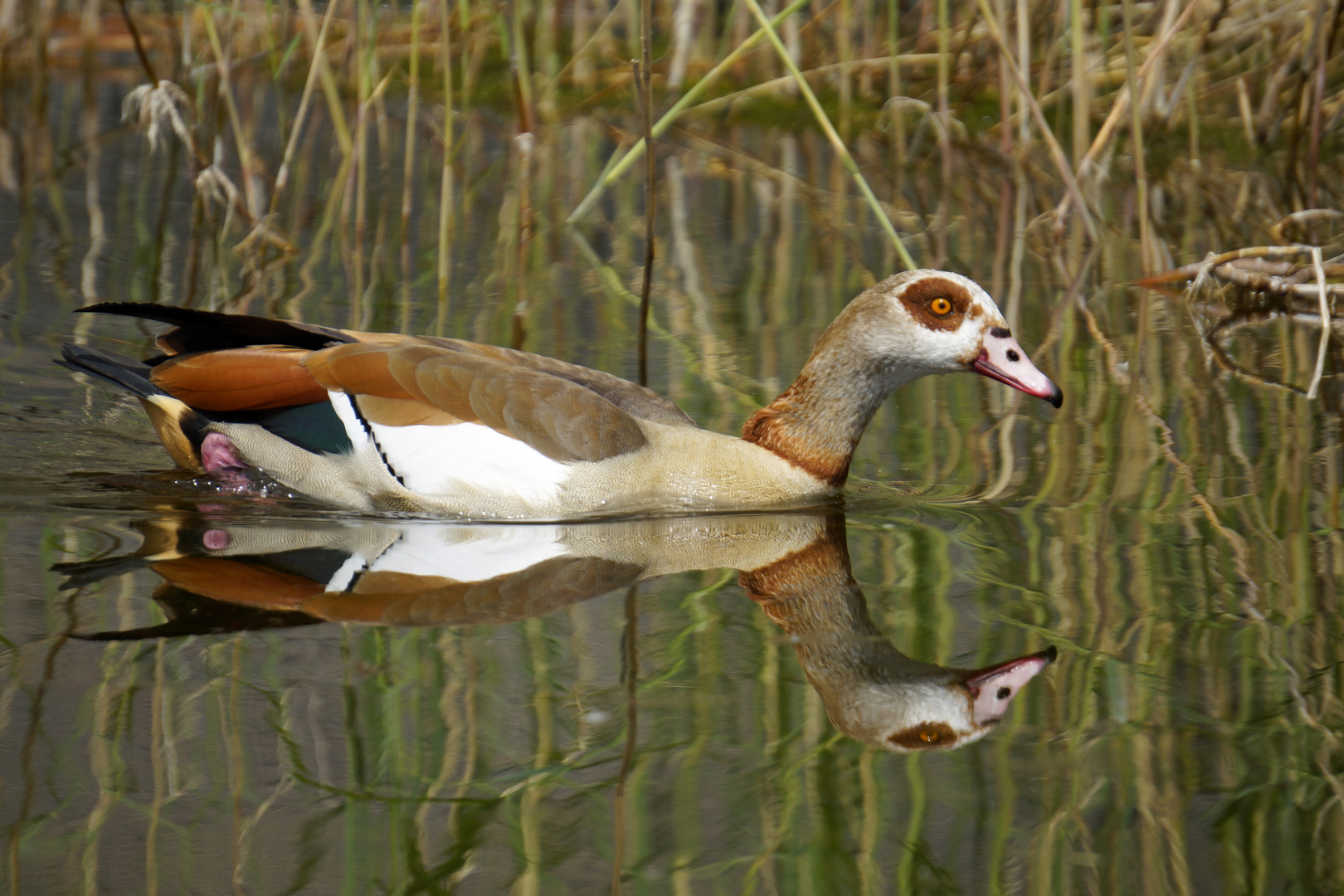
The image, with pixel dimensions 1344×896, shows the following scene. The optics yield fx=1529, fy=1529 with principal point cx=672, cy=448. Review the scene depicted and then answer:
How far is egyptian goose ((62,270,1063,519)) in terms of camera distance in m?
4.72

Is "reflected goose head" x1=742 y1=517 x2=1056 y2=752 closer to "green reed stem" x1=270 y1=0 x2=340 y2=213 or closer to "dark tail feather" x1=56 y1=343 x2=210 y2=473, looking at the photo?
"dark tail feather" x1=56 y1=343 x2=210 y2=473

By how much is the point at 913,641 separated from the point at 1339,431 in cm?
267

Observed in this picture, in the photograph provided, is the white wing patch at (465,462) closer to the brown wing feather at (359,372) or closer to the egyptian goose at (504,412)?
the egyptian goose at (504,412)

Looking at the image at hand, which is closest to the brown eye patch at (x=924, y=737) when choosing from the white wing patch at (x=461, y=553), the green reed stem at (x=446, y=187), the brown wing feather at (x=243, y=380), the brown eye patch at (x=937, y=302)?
the white wing patch at (x=461, y=553)

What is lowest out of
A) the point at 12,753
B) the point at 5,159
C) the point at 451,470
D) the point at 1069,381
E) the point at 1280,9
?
the point at 12,753

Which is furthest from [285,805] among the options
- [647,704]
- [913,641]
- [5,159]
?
[5,159]

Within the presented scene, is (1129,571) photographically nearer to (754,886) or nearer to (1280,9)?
(754,886)

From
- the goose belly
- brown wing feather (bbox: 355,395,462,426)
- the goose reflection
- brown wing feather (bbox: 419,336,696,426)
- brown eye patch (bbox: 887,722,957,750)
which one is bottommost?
brown eye patch (bbox: 887,722,957,750)

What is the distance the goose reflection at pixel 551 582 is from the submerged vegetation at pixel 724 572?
2.6 inches

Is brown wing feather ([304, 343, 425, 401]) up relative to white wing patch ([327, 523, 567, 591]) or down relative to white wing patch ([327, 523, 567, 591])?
up

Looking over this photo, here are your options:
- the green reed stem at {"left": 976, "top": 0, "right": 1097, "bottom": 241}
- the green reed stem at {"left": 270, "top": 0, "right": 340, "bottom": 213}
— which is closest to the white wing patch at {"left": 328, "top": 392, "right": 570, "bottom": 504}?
the green reed stem at {"left": 270, "top": 0, "right": 340, "bottom": 213}

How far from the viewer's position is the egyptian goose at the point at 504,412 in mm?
4719

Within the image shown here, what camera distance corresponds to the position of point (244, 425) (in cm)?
503

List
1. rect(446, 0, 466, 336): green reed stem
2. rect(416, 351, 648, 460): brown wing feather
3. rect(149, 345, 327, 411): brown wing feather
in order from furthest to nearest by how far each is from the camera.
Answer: rect(446, 0, 466, 336): green reed stem → rect(149, 345, 327, 411): brown wing feather → rect(416, 351, 648, 460): brown wing feather
